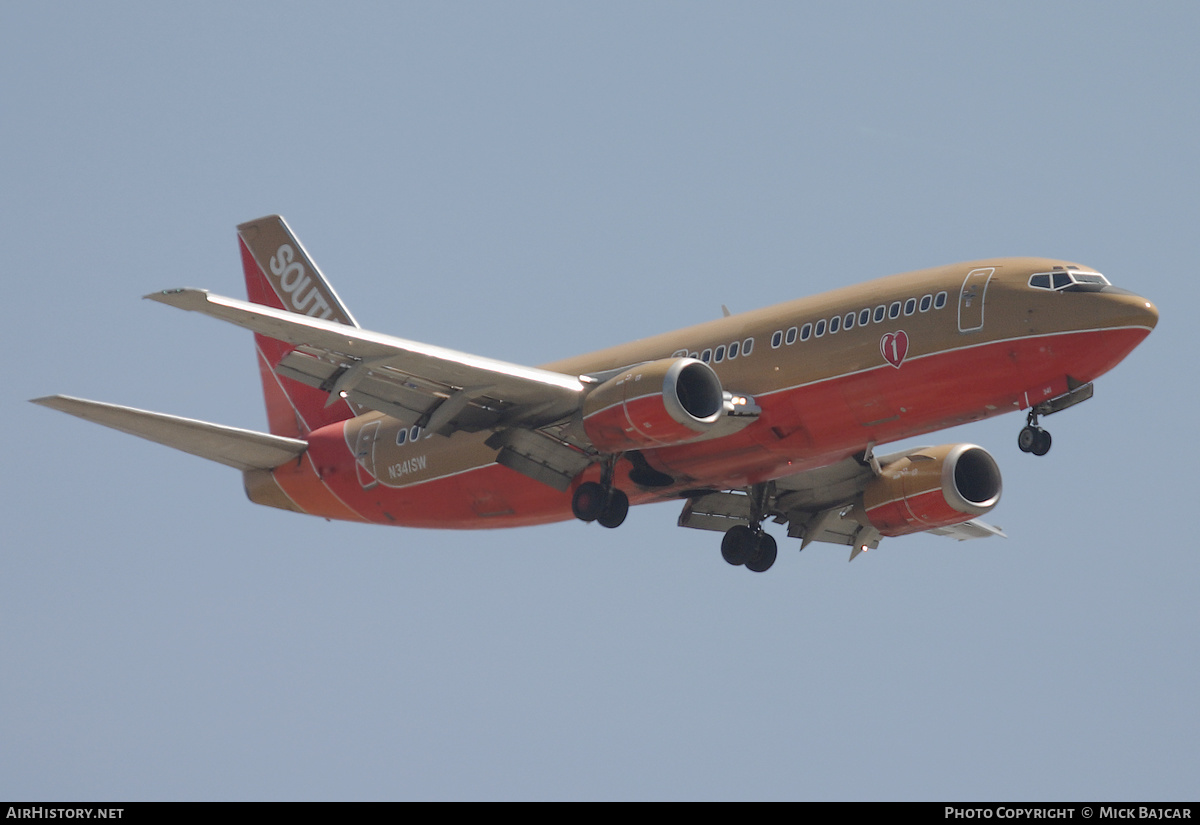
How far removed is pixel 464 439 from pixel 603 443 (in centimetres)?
563

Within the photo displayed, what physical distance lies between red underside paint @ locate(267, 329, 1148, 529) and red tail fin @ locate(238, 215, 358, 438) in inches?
191

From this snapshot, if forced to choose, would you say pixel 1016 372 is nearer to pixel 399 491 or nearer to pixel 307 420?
pixel 399 491

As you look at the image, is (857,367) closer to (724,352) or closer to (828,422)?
(828,422)

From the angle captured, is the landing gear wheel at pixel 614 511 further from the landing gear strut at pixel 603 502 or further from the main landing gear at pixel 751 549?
the main landing gear at pixel 751 549

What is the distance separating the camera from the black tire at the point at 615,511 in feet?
119

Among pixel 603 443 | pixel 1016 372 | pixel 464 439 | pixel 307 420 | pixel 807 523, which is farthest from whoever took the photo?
pixel 307 420

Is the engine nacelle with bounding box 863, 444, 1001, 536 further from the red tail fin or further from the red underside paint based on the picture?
the red tail fin

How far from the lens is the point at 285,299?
46562 mm

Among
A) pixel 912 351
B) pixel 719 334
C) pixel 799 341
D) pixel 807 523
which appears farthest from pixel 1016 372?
pixel 807 523

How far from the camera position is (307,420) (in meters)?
44.5

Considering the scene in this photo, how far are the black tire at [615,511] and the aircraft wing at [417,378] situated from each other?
2.28 m

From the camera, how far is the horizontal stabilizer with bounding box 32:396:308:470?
1419 inches

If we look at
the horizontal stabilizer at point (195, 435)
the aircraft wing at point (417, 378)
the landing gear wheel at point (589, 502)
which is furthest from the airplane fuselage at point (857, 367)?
the horizontal stabilizer at point (195, 435)

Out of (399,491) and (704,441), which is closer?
(704,441)
